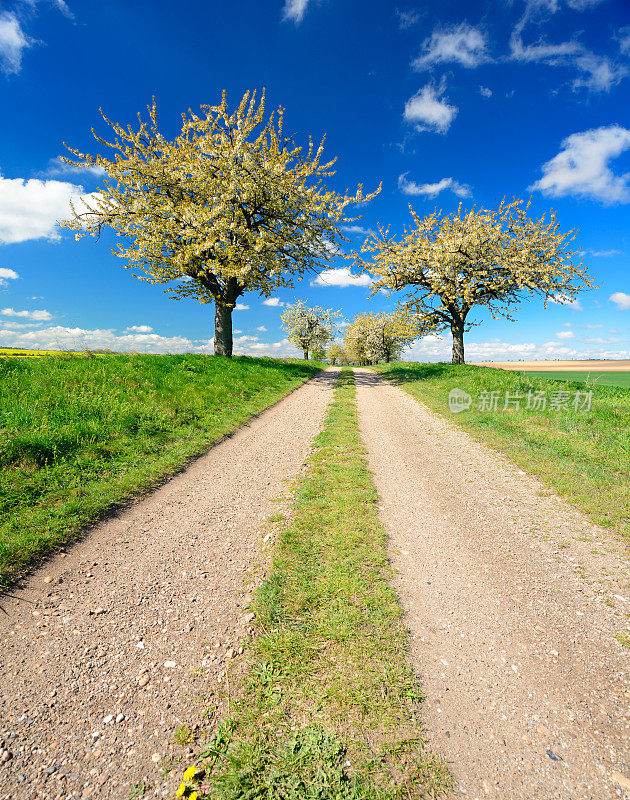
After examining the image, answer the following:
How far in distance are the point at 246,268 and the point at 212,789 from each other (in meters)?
20.9

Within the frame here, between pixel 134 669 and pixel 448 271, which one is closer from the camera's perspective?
pixel 134 669

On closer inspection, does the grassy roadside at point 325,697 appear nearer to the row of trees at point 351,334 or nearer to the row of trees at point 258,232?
the row of trees at point 258,232

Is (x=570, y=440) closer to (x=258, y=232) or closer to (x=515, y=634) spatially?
(x=515, y=634)

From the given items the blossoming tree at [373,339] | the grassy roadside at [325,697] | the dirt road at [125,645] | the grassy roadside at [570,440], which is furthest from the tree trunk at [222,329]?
the blossoming tree at [373,339]

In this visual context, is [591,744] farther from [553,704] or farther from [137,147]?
[137,147]

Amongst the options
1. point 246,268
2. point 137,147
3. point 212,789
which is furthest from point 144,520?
point 137,147

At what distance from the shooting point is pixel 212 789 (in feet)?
8.39

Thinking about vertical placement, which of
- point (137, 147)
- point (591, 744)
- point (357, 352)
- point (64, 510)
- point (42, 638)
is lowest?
Answer: point (591, 744)

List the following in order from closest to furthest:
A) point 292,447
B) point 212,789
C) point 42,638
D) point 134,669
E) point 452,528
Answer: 1. point 212,789
2. point 134,669
3. point 42,638
4. point 452,528
5. point 292,447

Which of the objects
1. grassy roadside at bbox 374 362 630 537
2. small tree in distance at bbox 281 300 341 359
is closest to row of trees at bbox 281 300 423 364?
small tree in distance at bbox 281 300 341 359

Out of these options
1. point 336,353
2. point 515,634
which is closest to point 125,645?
point 515,634

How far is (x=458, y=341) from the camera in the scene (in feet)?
97.8

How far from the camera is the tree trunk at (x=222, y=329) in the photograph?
24.5 meters

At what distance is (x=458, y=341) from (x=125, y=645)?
31.2 meters
